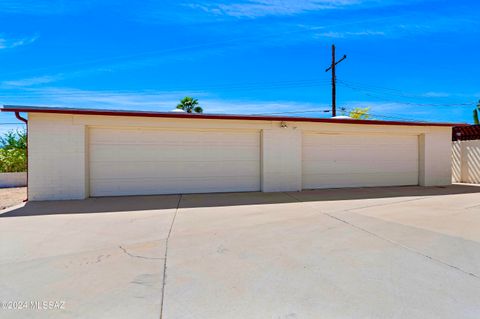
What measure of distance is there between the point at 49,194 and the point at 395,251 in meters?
8.99

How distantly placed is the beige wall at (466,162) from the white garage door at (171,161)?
10.2 m

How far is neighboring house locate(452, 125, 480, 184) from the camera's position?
1300 cm

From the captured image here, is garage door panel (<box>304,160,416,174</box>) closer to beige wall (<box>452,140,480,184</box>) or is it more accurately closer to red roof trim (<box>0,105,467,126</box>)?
red roof trim (<box>0,105,467,126</box>)

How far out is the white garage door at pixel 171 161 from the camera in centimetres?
924

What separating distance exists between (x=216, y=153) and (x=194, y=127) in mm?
1176

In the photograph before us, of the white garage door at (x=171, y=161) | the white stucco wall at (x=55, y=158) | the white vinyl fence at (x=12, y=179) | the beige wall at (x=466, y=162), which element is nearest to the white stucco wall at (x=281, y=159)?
the white garage door at (x=171, y=161)

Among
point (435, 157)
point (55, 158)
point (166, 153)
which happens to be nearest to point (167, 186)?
point (166, 153)

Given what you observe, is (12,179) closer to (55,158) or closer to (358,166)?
(55,158)

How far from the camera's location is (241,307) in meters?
2.60

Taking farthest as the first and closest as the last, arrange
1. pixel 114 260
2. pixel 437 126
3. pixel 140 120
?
1. pixel 437 126
2. pixel 140 120
3. pixel 114 260

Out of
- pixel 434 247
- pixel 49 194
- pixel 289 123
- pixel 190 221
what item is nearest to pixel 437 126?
pixel 289 123

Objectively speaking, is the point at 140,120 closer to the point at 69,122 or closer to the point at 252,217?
the point at 69,122

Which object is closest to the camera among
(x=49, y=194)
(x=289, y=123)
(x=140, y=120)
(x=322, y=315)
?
(x=322, y=315)

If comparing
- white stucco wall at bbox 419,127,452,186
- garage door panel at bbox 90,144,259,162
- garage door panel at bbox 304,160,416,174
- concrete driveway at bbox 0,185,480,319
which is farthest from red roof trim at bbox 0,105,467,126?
concrete driveway at bbox 0,185,480,319
